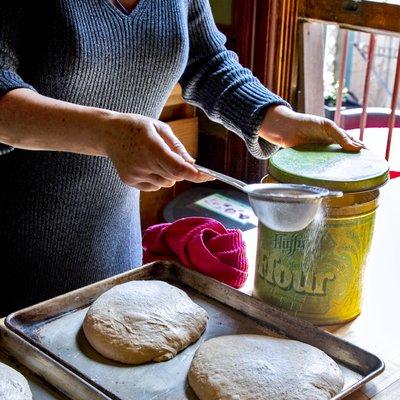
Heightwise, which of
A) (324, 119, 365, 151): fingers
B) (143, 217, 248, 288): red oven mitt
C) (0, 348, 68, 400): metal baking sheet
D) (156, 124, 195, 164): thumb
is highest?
(156, 124, 195, 164): thumb

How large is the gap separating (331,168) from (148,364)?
41cm

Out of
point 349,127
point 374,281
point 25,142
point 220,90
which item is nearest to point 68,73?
point 25,142

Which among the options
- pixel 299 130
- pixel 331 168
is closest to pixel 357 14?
pixel 299 130

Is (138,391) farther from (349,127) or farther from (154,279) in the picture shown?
(349,127)

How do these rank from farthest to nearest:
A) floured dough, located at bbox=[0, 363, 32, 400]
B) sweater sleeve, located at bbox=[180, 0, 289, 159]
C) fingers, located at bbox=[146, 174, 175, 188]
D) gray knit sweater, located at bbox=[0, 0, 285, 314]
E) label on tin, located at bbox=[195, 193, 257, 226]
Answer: label on tin, located at bbox=[195, 193, 257, 226]
sweater sleeve, located at bbox=[180, 0, 289, 159]
gray knit sweater, located at bbox=[0, 0, 285, 314]
fingers, located at bbox=[146, 174, 175, 188]
floured dough, located at bbox=[0, 363, 32, 400]

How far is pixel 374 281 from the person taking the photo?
1.33 m

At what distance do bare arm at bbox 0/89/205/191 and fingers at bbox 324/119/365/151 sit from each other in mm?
329

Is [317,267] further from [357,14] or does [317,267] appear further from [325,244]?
[357,14]

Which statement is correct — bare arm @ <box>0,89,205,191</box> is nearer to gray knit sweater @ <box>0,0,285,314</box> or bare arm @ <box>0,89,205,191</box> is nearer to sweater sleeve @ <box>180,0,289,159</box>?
gray knit sweater @ <box>0,0,285,314</box>

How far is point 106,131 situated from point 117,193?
0.32 m

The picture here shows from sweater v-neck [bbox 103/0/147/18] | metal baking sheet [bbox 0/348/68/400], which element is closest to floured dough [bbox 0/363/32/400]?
metal baking sheet [bbox 0/348/68/400]

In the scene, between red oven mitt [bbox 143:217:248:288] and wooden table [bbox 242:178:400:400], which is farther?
red oven mitt [bbox 143:217:248:288]

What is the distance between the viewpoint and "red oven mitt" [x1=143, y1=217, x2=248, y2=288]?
1.23 m

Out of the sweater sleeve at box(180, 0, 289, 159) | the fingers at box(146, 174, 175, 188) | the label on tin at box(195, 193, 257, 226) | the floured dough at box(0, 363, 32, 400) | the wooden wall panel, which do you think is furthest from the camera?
the label on tin at box(195, 193, 257, 226)
